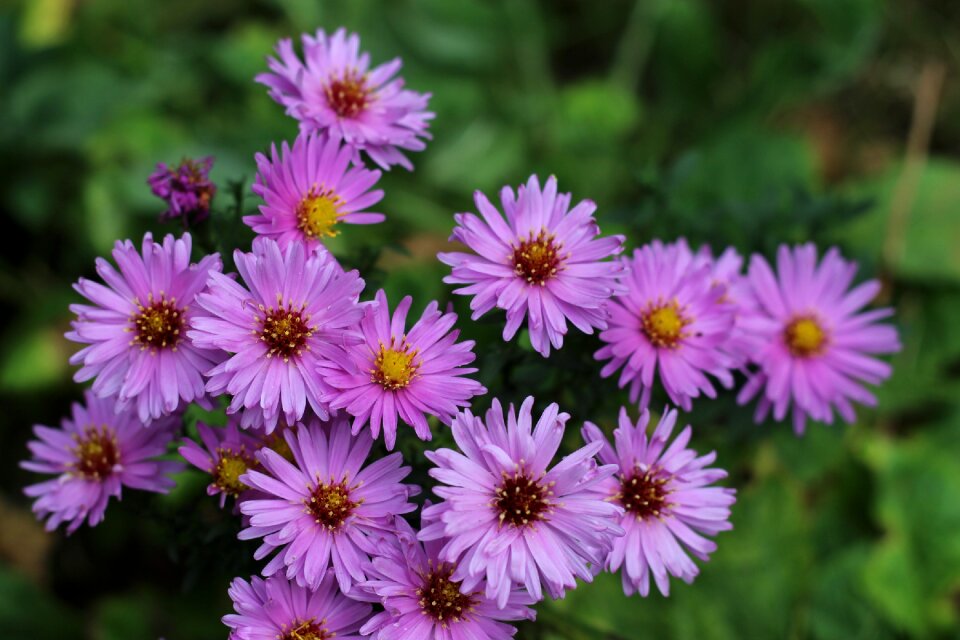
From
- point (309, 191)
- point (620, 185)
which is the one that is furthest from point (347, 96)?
point (620, 185)

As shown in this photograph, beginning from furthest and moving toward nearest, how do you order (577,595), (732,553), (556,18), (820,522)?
(556,18) < (820,522) < (732,553) < (577,595)

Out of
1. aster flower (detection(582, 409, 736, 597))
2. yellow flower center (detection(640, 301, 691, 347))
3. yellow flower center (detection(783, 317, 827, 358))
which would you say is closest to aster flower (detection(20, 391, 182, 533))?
aster flower (detection(582, 409, 736, 597))

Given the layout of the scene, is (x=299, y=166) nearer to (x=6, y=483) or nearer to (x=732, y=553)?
(x=732, y=553)

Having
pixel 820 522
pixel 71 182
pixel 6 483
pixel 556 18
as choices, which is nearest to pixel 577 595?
pixel 820 522

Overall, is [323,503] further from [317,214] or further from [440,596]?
[317,214]

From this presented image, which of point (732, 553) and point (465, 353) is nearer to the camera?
point (465, 353)

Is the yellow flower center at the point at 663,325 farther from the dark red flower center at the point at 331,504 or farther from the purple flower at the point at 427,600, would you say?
the dark red flower center at the point at 331,504

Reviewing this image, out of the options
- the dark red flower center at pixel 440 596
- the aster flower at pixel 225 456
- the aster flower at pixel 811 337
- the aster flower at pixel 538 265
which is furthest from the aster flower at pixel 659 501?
the aster flower at pixel 225 456
